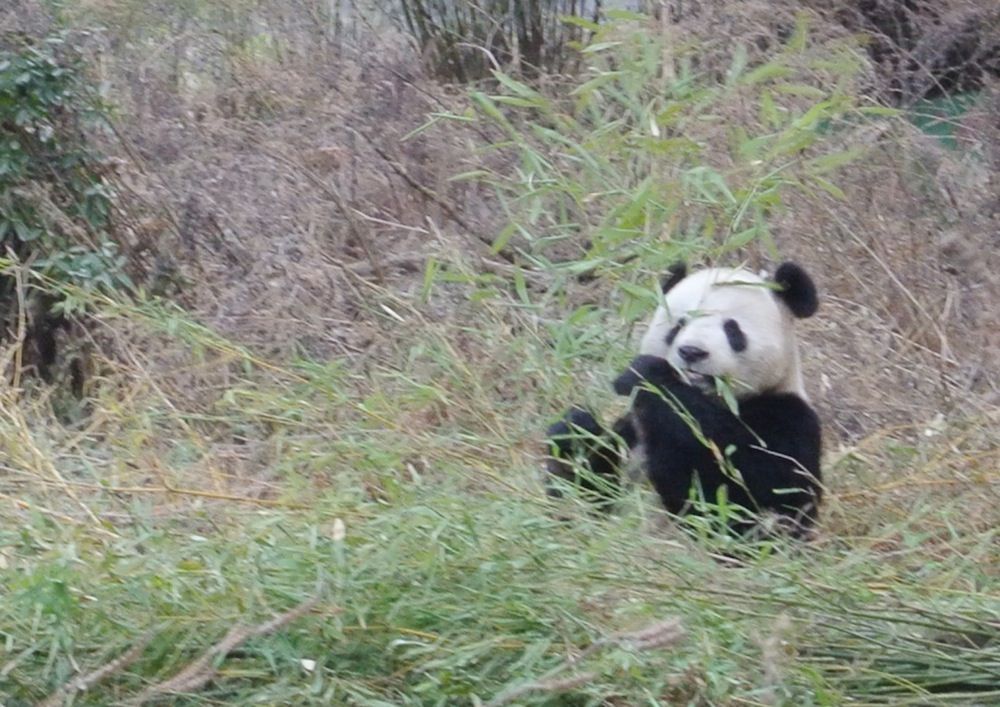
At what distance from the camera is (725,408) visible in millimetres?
3494

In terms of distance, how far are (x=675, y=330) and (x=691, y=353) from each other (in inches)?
5.1

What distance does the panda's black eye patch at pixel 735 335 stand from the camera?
3.43 meters

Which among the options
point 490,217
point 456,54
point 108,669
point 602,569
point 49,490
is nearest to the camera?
point 108,669

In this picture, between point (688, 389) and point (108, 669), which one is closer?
point (108, 669)

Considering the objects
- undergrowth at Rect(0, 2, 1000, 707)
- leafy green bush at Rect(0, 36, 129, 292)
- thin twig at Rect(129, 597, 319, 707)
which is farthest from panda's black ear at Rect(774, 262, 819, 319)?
leafy green bush at Rect(0, 36, 129, 292)

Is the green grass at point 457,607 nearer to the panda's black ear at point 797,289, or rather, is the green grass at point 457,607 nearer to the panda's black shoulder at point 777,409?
the panda's black shoulder at point 777,409

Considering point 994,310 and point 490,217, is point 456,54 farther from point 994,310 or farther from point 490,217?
point 994,310

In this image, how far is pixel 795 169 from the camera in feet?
16.1

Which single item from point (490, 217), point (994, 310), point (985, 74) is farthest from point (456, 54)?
point (994, 310)

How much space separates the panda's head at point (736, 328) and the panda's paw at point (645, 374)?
26 mm

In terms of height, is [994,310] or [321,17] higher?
[321,17]

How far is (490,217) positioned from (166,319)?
83.8 inches

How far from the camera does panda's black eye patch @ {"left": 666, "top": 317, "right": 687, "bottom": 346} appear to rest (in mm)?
3516

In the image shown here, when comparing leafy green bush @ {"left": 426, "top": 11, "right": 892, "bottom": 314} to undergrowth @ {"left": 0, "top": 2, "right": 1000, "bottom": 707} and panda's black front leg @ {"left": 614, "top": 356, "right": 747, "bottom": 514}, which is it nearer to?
undergrowth @ {"left": 0, "top": 2, "right": 1000, "bottom": 707}
